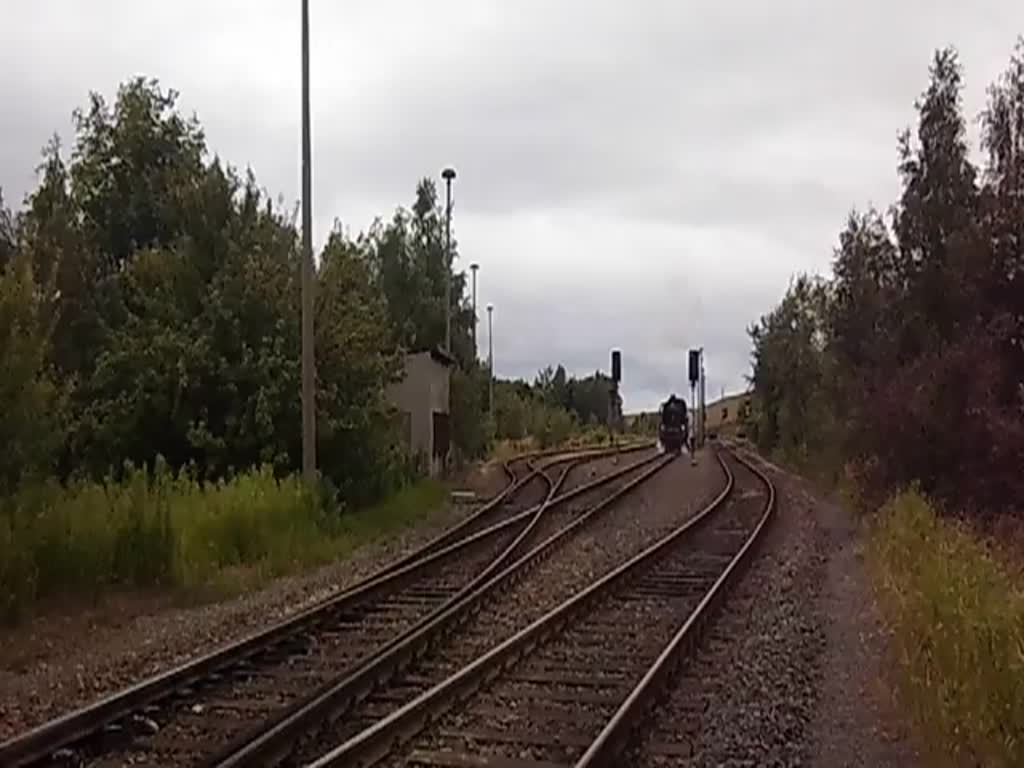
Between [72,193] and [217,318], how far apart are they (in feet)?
65.4

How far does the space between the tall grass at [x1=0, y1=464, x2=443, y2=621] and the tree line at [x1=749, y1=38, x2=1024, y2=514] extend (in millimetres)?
10139

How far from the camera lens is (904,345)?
2719 cm

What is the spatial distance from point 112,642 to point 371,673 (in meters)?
3.30

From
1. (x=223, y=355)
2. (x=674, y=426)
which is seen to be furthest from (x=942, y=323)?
(x=674, y=426)

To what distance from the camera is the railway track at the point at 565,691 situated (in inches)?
345

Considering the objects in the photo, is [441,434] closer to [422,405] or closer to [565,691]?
[422,405]

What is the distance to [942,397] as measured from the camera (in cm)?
2352

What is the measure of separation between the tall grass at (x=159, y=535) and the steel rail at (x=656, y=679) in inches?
228

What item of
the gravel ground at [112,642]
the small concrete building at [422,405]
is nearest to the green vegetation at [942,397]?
the gravel ground at [112,642]

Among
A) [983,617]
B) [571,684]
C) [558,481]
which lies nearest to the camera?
[983,617]

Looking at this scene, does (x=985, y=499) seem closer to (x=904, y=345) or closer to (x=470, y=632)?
(x=904, y=345)

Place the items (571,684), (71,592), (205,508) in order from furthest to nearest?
(205,508)
(71,592)
(571,684)

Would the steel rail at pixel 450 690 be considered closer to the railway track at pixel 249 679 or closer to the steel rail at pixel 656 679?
the railway track at pixel 249 679

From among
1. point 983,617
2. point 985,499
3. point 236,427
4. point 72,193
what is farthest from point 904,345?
point 72,193
